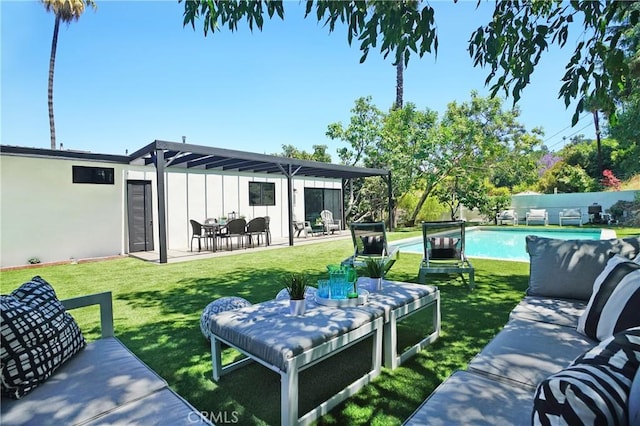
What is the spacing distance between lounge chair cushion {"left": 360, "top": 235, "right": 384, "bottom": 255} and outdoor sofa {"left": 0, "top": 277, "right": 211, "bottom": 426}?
4480mm

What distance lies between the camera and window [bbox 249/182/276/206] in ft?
40.0

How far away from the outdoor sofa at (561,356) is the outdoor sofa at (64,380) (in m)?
1.17

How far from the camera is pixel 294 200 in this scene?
13539 millimetres

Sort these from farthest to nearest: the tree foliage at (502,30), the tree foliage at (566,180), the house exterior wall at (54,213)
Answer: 1. the tree foliage at (566,180)
2. the house exterior wall at (54,213)
3. the tree foliage at (502,30)

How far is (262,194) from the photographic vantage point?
1251 centimetres

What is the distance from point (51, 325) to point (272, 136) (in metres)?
18.6

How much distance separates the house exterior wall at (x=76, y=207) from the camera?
24.5 feet

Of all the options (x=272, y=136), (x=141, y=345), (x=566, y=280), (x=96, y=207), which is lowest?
(x=141, y=345)

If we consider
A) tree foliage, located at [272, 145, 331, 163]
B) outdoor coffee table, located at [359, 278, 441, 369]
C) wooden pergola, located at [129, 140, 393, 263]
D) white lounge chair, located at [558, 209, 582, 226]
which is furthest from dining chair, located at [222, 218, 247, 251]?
tree foliage, located at [272, 145, 331, 163]

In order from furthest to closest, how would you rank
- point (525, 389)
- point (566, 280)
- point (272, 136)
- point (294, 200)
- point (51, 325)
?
point (272, 136), point (294, 200), point (566, 280), point (51, 325), point (525, 389)

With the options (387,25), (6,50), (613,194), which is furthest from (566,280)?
(613,194)

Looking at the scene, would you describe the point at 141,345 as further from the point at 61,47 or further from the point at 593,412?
the point at 61,47

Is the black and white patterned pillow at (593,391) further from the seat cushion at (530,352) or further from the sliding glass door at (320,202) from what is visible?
the sliding glass door at (320,202)

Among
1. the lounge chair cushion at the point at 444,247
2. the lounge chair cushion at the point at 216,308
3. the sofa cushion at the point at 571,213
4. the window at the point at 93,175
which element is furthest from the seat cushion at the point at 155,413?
the sofa cushion at the point at 571,213
